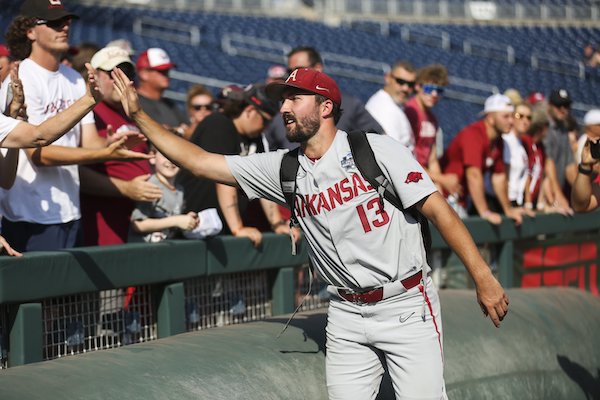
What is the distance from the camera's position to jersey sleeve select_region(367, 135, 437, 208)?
4.06 m

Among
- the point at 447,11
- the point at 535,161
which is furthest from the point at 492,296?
the point at 447,11

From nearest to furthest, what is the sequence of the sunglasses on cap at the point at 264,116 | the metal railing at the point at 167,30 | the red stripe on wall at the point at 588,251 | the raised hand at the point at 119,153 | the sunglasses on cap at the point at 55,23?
1. the raised hand at the point at 119,153
2. the sunglasses on cap at the point at 55,23
3. the sunglasses on cap at the point at 264,116
4. the red stripe on wall at the point at 588,251
5. the metal railing at the point at 167,30

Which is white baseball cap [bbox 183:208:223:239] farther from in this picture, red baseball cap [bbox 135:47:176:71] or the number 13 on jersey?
red baseball cap [bbox 135:47:176:71]

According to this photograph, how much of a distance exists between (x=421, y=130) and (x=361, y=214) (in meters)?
4.06

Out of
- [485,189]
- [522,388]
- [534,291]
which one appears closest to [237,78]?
[485,189]

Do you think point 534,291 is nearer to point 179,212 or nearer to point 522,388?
point 522,388

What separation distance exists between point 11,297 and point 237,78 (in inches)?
550

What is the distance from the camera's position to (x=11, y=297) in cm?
432

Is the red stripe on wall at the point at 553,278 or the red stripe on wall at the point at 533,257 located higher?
the red stripe on wall at the point at 533,257

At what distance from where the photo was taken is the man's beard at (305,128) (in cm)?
418

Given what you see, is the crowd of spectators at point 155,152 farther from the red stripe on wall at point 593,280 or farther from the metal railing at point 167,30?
the metal railing at point 167,30

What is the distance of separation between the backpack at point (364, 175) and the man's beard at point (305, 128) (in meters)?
0.14

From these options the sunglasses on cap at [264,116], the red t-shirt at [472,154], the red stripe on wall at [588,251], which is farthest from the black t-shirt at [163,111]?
the red stripe on wall at [588,251]

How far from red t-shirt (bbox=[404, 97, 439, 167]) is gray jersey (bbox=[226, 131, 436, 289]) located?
3.87 meters
